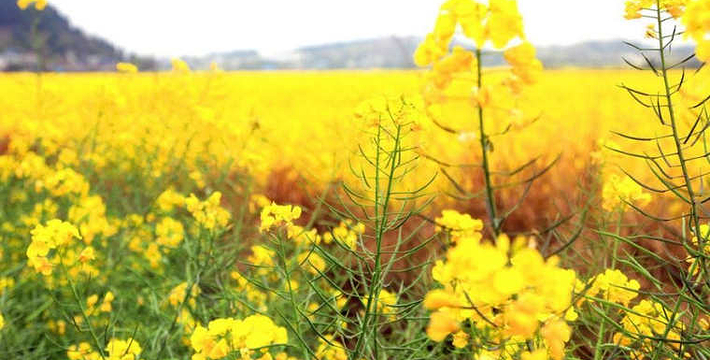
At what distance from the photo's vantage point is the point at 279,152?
13.6ft

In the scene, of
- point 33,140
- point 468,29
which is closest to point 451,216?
point 468,29

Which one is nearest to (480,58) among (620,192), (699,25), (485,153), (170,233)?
(485,153)

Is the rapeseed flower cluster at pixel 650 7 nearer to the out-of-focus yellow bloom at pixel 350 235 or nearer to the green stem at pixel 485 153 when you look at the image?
the green stem at pixel 485 153

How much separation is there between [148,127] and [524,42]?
2.37 m

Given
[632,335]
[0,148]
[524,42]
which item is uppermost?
[524,42]

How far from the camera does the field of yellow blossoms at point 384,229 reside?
762 mm

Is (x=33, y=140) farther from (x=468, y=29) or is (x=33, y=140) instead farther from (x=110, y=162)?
(x=468, y=29)

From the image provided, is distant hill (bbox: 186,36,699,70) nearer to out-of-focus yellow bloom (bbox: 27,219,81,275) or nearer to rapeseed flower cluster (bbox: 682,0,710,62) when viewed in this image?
rapeseed flower cluster (bbox: 682,0,710,62)

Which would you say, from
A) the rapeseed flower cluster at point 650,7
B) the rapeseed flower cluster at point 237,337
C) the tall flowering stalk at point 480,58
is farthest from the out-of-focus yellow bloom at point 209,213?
the rapeseed flower cluster at point 650,7

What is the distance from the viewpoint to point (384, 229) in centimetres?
88

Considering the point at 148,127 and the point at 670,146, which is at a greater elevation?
the point at 148,127

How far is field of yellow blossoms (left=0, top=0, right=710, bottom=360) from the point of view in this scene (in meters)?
0.76

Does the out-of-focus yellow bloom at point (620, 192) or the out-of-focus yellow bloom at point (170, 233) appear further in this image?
the out-of-focus yellow bloom at point (170, 233)

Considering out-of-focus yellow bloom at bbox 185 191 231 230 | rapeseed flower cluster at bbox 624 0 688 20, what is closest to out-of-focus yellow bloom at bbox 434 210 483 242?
rapeseed flower cluster at bbox 624 0 688 20
